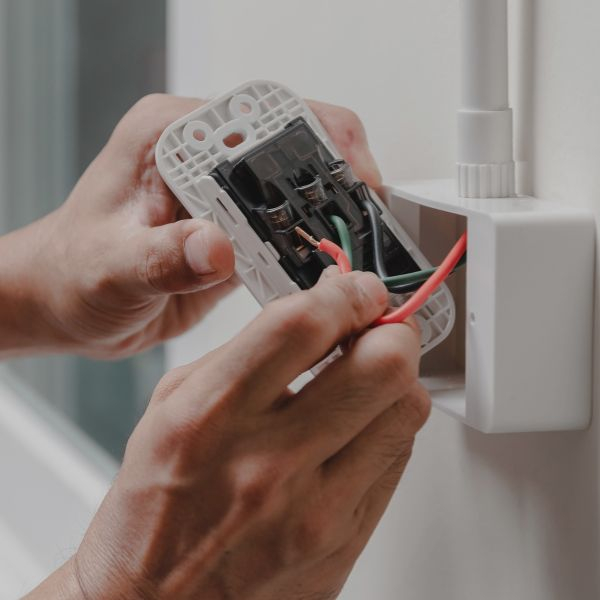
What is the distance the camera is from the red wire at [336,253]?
0.48m

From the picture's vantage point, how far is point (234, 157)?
53 centimetres

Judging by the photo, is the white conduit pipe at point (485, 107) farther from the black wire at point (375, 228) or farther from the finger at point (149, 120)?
the finger at point (149, 120)

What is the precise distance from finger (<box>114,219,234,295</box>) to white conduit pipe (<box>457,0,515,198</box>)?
0.13 meters

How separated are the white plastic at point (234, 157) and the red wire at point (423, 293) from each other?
52 mm

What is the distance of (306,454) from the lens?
0.42 meters

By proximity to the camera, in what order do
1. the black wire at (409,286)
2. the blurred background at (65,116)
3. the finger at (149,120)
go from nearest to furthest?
the black wire at (409,286)
the finger at (149,120)
the blurred background at (65,116)

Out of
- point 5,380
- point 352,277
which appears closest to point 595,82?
point 352,277

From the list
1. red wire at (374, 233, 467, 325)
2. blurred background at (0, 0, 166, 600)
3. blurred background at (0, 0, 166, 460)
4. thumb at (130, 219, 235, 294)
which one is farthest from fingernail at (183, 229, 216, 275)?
blurred background at (0, 0, 166, 460)

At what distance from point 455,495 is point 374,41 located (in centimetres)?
28

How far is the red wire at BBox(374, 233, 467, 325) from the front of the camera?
0.45 m

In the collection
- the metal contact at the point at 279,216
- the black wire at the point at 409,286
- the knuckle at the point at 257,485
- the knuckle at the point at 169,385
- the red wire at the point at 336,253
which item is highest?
the metal contact at the point at 279,216

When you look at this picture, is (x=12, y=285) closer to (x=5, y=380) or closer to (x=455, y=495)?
(x=455, y=495)

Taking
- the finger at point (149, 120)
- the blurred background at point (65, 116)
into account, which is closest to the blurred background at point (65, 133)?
the blurred background at point (65, 116)

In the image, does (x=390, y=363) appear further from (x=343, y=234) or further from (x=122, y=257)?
(x=122, y=257)
